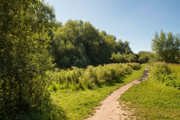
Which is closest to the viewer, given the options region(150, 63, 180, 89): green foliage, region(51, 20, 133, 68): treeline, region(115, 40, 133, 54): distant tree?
region(150, 63, 180, 89): green foliage

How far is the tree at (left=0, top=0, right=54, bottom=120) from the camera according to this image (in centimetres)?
Result: 799

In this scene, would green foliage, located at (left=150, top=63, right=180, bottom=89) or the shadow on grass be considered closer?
the shadow on grass

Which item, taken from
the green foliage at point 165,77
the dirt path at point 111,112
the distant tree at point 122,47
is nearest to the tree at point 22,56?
the dirt path at point 111,112

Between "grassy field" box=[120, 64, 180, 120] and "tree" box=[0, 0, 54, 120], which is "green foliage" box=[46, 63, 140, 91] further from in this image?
"tree" box=[0, 0, 54, 120]

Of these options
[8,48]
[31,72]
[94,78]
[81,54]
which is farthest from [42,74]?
[81,54]

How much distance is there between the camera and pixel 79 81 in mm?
20594

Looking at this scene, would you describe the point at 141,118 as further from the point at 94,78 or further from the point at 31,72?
the point at 94,78

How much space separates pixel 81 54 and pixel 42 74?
42103 millimetres

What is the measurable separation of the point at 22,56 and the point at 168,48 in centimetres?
5818

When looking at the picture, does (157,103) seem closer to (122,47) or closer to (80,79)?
(80,79)

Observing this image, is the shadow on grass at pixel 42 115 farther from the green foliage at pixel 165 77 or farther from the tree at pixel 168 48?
the tree at pixel 168 48

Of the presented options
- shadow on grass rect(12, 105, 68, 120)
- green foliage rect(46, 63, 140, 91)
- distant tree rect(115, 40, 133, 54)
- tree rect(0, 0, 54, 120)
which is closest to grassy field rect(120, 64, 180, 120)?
shadow on grass rect(12, 105, 68, 120)

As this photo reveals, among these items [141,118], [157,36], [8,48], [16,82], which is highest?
[157,36]

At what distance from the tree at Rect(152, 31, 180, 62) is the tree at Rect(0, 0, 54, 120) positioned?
5570 centimetres
